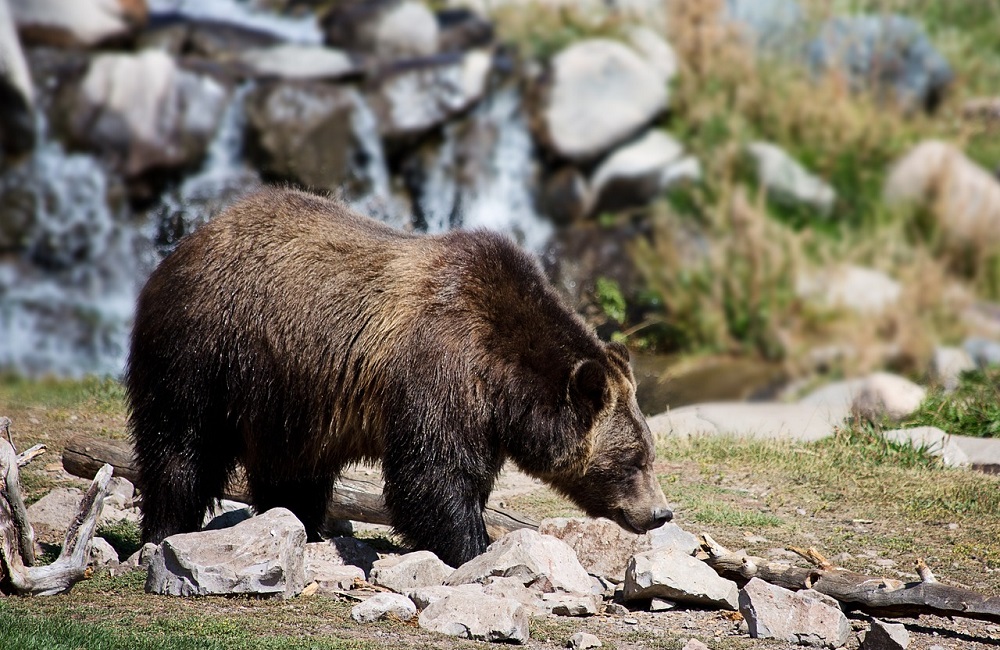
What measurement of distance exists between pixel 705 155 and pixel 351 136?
614 cm

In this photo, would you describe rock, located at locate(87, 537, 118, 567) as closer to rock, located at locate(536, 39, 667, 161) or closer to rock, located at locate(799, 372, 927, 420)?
rock, located at locate(799, 372, 927, 420)

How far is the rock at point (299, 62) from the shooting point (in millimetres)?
18984

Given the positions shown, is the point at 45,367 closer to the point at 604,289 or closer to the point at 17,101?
the point at 17,101

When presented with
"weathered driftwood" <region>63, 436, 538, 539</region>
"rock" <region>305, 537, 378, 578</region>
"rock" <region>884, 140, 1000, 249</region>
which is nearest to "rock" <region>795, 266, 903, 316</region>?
"rock" <region>884, 140, 1000, 249</region>

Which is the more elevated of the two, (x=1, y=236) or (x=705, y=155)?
(x=705, y=155)

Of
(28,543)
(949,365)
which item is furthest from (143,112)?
(28,543)

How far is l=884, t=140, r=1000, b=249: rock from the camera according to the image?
18828 millimetres

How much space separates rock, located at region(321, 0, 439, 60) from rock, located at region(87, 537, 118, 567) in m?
15.0

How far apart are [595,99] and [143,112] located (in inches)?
299

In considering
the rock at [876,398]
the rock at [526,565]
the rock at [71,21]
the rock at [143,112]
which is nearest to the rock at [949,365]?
the rock at [876,398]

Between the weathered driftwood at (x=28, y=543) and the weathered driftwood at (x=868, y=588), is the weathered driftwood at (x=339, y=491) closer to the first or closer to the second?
the weathered driftwood at (x=868, y=588)

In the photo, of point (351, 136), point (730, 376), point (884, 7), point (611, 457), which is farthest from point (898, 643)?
point (884, 7)

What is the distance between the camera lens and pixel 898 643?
5.62 m

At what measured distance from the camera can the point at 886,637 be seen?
18.6 ft
